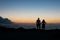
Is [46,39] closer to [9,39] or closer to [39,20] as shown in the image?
[9,39]

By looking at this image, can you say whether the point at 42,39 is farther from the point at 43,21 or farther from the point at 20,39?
the point at 43,21

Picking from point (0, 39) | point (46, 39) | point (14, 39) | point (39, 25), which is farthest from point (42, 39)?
point (39, 25)

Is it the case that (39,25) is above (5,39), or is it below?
above

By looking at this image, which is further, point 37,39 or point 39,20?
point 39,20

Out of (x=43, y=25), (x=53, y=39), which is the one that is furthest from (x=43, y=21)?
(x=53, y=39)

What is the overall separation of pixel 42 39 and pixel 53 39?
0.91 meters

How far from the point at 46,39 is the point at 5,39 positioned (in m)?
3.36

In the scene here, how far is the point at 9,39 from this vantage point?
Answer: 494 inches

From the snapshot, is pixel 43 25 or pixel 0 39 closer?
pixel 0 39

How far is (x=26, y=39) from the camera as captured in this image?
1275 centimetres

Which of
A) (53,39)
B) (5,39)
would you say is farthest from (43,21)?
(5,39)

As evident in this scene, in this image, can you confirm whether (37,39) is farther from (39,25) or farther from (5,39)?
(39,25)

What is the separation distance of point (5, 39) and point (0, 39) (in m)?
0.39

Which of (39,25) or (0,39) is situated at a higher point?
(39,25)
